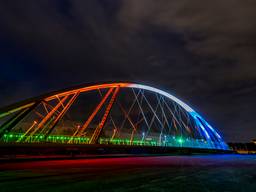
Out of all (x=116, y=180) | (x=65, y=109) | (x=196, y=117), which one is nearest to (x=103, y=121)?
(x=65, y=109)

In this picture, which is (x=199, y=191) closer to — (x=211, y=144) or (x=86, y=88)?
(x=86, y=88)

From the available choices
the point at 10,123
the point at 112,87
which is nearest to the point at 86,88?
the point at 112,87

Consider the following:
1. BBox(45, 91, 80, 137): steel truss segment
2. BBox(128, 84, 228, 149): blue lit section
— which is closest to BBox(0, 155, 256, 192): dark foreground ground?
BBox(45, 91, 80, 137): steel truss segment

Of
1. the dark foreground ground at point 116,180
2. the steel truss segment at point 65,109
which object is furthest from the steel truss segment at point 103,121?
the dark foreground ground at point 116,180

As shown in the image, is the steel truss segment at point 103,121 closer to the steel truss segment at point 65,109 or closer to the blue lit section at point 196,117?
the steel truss segment at point 65,109

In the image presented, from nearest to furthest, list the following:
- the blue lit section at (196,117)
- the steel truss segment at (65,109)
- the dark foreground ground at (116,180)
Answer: the dark foreground ground at (116,180), the steel truss segment at (65,109), the blue lit section at (196,117)

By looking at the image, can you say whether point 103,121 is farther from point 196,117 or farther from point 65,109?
point 196,117

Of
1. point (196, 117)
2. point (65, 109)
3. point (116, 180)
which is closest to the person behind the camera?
point (116, 180)

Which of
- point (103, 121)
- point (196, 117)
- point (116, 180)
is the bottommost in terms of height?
point (116, 180)

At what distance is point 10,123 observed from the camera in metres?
24.8

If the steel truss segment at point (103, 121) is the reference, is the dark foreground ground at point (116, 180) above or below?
below

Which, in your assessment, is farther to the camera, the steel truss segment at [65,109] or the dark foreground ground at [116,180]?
the steel truss segment at [65,109]

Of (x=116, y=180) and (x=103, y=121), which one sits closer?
(x=116, y=180)

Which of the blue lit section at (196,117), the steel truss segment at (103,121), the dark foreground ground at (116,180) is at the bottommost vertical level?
the dark foreground ground at (116,180)
